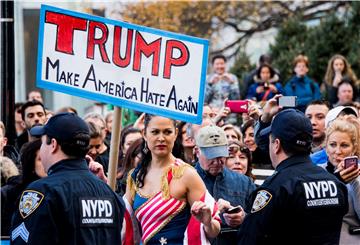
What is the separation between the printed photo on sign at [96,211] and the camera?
22.5 ft

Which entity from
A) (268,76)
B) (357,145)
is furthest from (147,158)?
(268,76)

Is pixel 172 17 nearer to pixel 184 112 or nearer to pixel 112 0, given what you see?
pixel 112 0

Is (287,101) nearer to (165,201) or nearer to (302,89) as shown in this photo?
(165,201)

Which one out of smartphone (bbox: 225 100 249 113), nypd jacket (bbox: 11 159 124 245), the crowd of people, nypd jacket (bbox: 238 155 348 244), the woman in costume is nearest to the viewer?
nypd jacket (bbox: 11 159 124 245)

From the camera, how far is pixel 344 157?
8945 millimetres

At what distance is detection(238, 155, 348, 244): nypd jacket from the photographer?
23.8 feet

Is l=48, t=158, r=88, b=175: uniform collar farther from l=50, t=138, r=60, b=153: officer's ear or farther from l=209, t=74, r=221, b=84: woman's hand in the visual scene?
l=209, t=74, r=221, b=84: woman's hand

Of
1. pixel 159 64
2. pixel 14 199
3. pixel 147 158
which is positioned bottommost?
pixel 14 199

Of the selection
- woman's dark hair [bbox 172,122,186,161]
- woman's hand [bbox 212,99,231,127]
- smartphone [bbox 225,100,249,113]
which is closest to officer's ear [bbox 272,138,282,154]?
smartphone [bbox 225,100,249,113]

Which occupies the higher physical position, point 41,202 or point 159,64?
point 159,64

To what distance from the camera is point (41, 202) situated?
6754mm

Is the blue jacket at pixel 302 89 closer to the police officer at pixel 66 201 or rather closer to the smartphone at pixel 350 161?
the smartphone at pixel 350 161

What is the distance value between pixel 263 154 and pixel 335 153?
9.07 ft

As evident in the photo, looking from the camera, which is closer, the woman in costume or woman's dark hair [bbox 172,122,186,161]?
the woman in costume
